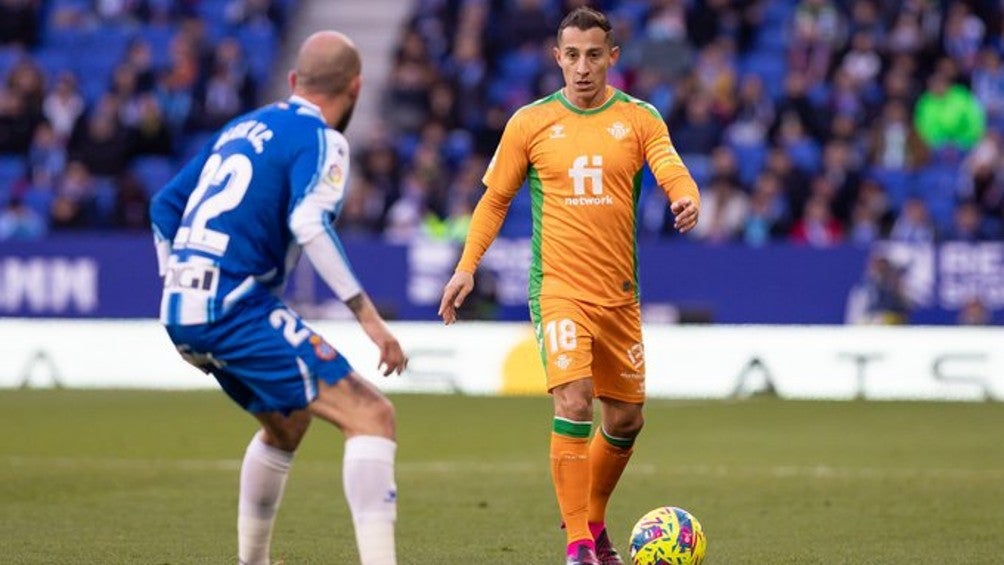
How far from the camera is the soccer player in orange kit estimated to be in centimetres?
816

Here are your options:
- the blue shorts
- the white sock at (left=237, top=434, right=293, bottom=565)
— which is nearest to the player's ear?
the blue shorts

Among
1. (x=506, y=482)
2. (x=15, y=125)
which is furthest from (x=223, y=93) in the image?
(x=506, y=482)

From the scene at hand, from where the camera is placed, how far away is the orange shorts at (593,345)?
26.8 ft

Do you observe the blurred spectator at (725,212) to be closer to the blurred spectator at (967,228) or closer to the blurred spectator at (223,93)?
the blurred spectator at (967,228)

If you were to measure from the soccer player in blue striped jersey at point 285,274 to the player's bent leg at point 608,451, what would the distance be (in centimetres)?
209

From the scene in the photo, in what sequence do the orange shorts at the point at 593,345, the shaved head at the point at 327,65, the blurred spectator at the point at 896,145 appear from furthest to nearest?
the blurred spectator at the point at 896,145 < the orange shorts at the point at 593,345 < the shaved head at the point at 327,65

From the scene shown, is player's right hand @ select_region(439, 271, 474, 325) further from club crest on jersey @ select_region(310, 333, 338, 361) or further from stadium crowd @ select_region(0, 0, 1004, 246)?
stadium crowd @ select_region(0, 0, 1004, 246)

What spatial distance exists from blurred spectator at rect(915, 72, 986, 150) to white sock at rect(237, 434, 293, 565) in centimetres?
1649

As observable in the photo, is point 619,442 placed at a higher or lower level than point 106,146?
higher

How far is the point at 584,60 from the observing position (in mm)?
8305

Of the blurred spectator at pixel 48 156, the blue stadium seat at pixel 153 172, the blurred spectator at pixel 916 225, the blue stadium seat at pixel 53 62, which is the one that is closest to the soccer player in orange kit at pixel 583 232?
the blurred spectator at pixel 916 225

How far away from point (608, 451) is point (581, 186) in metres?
1.24

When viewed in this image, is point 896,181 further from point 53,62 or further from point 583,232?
point 583,232

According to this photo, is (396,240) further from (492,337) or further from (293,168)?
(293,168)
